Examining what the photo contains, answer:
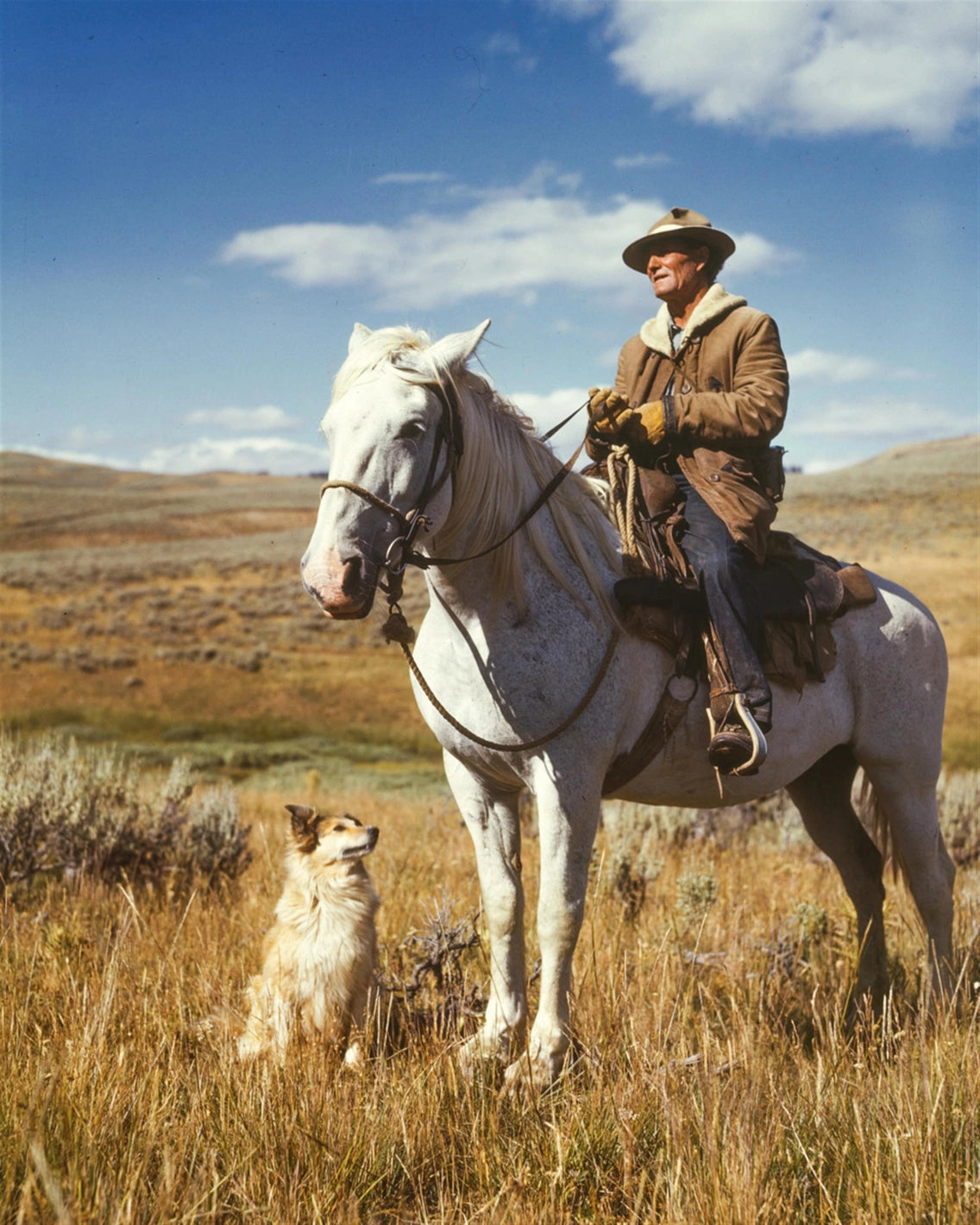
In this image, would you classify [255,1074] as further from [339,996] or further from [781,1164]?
[781,1164]

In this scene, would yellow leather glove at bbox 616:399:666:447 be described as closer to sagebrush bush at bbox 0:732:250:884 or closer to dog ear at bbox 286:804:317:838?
dog ear at bbox 286:804:317:838

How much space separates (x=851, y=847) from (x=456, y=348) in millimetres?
3479

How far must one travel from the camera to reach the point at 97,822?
7094mm

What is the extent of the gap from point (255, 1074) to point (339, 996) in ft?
2.69

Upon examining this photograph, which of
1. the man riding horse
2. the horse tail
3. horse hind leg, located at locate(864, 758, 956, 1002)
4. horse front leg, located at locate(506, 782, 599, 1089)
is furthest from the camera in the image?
the horse tail

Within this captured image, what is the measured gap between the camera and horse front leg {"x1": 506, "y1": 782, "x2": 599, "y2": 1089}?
11.6ft

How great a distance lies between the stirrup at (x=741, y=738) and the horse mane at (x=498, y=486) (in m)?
0.61

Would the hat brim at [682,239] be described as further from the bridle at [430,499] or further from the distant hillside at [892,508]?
the distant hillside at [892,508]

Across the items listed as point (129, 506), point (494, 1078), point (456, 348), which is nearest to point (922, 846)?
point (494, 1078)

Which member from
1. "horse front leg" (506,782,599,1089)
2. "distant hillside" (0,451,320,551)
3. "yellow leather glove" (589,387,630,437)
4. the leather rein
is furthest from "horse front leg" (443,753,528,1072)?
"distant hillside" (0,451,320,551)

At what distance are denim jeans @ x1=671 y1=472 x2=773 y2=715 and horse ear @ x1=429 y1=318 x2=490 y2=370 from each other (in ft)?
4.22

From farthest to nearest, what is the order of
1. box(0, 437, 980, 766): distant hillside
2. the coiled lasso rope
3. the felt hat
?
1. box(0, 437, 980, 766): distant hillside
2. the felt hat
3. the coiled lasso rope

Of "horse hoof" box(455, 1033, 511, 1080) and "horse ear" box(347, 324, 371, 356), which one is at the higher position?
"horse ear" box(347, 324, 371, 356)

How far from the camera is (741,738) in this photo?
383 cm
